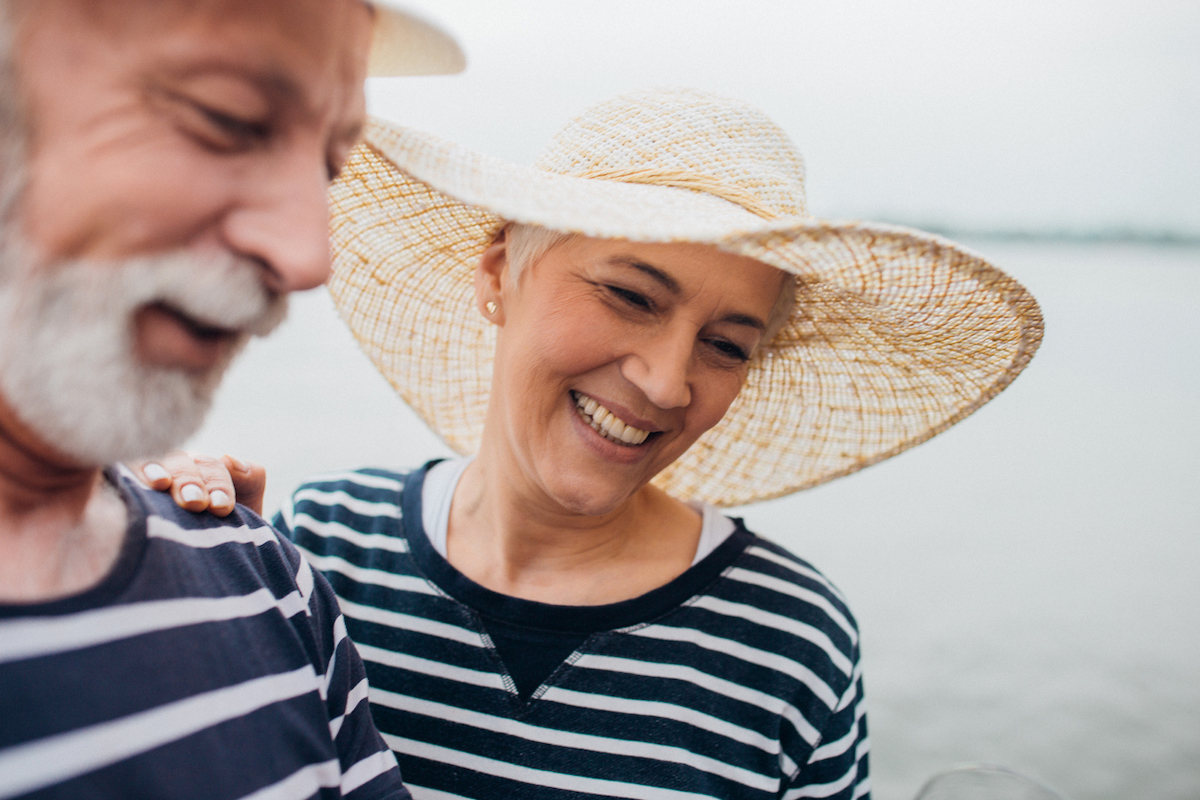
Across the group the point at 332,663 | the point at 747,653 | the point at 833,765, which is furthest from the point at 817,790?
the point at 332,663

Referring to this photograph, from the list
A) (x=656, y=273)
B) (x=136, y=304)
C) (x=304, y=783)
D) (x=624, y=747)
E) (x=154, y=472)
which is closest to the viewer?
(x=136, y=304)

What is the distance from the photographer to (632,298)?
46.1 inches

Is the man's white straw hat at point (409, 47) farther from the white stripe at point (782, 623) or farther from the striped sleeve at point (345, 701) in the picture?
the white stripe at point (782, 623)

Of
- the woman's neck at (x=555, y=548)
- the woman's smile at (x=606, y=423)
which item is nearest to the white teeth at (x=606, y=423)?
the woman's smile at (x=606, y=423)

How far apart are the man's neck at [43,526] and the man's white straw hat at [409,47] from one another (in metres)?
0.49

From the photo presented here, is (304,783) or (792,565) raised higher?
(792,565)

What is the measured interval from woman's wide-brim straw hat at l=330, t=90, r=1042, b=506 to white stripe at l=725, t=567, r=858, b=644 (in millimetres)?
355

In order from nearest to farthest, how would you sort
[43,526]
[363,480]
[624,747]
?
[43,526]
[624,747]
[363,480]

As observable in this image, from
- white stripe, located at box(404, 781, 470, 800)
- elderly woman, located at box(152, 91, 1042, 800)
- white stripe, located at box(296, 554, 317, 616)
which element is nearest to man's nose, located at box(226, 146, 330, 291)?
elderly woman, located at box(152, 91, 1042, 800)

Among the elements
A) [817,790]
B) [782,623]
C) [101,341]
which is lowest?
[817,790]

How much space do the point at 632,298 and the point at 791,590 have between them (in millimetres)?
625

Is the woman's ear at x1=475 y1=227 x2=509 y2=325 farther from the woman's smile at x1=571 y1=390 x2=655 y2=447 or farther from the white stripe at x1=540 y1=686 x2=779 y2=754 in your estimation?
the white stripe at x1=540 y1=686 x2=779 y2=754

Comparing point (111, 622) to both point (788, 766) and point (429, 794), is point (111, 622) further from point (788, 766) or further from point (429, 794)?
point (788, 766)

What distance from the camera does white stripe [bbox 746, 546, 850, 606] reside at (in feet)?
4.70
